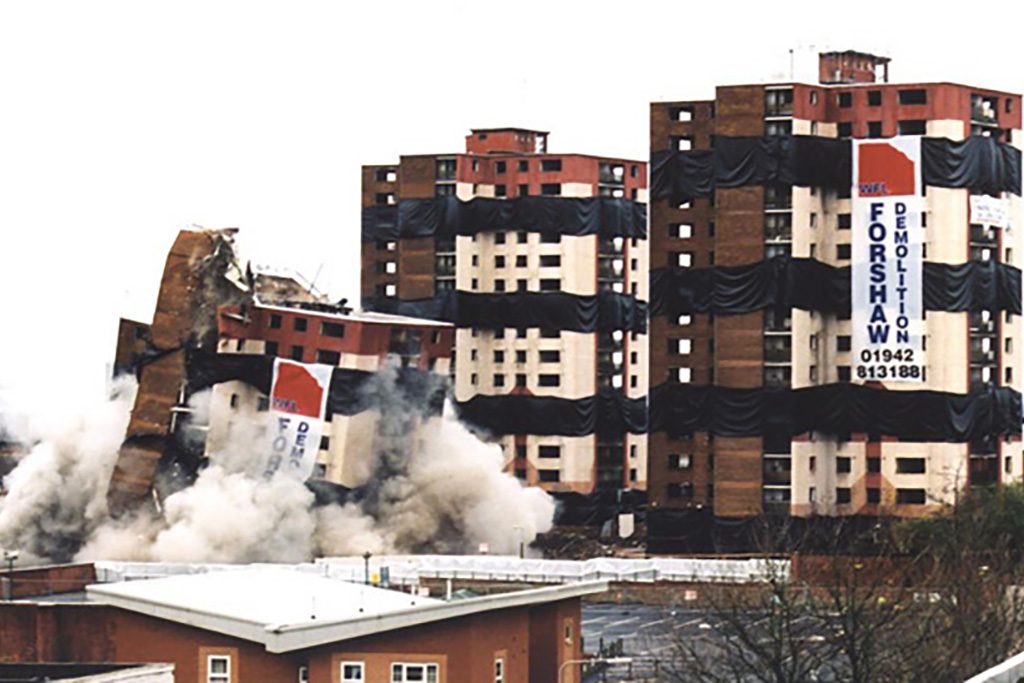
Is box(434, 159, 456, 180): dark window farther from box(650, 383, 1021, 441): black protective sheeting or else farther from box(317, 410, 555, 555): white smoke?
box(650, 383, 1021, 441): black protective sheeting

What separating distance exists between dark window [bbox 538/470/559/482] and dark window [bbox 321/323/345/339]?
81.8ft

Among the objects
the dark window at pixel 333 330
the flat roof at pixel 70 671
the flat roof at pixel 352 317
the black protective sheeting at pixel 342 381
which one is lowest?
the flat roof at pixel 70 671

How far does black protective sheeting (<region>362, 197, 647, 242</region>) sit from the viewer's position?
12225cm

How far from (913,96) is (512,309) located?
99.0 ft

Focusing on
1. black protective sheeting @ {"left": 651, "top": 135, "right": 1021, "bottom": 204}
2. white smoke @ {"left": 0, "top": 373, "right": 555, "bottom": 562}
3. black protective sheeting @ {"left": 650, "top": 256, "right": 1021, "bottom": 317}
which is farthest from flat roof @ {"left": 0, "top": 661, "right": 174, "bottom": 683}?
black protective sheeting @ {"left": 651, "top": 135, "right": 1021, "bottom": 204}

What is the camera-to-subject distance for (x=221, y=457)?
323ft

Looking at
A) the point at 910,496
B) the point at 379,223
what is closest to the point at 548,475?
the point at 379,223

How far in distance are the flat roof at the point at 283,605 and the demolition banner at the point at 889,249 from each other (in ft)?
150

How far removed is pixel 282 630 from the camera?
4459 centimetres

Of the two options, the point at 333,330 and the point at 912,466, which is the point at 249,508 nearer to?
the point at 333,330

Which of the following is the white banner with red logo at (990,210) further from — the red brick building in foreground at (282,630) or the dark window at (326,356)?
the red brick building in foreground at (282,630)

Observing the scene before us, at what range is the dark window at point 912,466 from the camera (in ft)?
315

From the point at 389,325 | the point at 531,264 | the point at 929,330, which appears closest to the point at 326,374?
the point at 389,325

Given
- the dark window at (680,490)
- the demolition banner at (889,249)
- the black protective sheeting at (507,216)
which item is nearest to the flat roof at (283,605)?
the demolition banner at (889,249)
